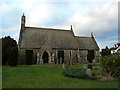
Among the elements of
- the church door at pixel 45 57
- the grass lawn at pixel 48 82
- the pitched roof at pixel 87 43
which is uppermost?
the pitched roof at pixel 87 43

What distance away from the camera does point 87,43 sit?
3569cm

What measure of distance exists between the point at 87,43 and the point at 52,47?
11461 millimetres

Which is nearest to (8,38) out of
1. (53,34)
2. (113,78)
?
(53,34)

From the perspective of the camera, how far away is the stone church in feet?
90.2

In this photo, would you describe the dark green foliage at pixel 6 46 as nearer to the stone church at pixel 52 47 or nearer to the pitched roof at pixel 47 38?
the stone church at pixel 52 47

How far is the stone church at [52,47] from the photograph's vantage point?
90.2 ft

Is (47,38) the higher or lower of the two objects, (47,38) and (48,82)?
the higher

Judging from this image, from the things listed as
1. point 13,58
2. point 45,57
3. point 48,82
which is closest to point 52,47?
point 45,57

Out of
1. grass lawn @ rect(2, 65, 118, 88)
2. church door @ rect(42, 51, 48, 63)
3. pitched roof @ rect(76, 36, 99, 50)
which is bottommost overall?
grass lawn @ rect(2, 65, 118, 88)

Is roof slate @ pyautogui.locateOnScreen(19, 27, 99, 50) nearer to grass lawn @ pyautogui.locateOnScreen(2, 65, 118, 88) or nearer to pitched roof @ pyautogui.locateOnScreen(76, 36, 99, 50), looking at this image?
pitched roof @ pyautogui.locateOnScreen(76, 36, 99, 50)

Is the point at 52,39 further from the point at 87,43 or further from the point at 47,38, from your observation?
the point at 87,43

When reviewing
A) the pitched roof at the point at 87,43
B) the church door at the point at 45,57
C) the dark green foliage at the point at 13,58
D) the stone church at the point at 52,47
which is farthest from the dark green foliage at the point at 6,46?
the pitched roof at the point at 87,43

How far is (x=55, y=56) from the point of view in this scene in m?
29.2

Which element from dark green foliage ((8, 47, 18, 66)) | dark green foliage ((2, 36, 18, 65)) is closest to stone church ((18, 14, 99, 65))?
dark green foliage ((2, 36, 18, 65))
